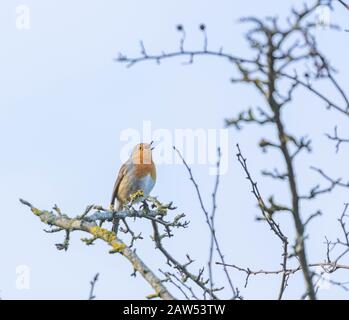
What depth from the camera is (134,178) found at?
9344 mm

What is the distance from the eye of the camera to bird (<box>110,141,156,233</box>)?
9.23 m

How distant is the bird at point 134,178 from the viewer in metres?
9.23

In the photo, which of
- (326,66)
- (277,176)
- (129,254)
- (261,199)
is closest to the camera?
(277,176)

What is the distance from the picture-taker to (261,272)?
4.58 m

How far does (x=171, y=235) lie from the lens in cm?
525

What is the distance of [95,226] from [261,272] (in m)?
1.16

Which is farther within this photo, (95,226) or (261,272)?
(95,226)

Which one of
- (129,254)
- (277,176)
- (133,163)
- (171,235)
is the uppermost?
(133,163)
